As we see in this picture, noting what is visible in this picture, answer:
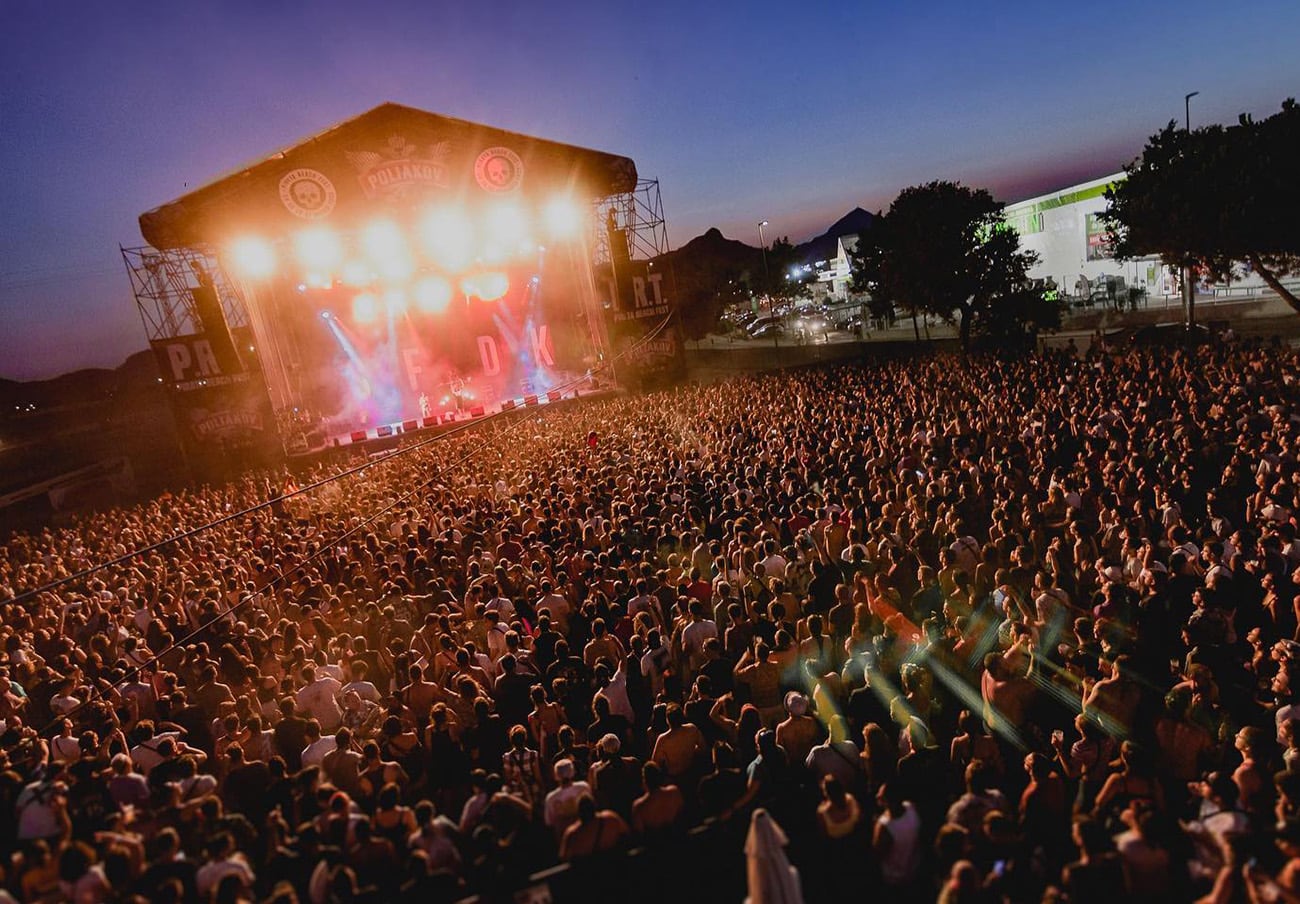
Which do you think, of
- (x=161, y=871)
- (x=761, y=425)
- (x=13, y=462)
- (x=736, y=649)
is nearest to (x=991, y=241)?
(x=761, y=425)

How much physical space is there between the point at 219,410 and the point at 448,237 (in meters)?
9.63

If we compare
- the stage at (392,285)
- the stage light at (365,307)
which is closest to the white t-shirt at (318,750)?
the stage at (392,285)

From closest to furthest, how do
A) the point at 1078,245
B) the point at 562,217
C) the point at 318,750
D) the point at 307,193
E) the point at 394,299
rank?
the point at 318,750 → the point at 307,193 → the point at 394,299 → the point at 562,217 → the point at 1078,245

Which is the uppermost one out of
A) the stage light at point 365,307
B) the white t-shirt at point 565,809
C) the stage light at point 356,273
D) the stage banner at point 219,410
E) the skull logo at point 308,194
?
the skull logo at point 308,194

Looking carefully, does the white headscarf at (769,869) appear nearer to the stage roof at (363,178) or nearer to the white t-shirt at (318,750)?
the white t-shirt at (318,750)

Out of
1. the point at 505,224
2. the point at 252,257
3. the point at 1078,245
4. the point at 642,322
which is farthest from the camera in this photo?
the point at 1078,245

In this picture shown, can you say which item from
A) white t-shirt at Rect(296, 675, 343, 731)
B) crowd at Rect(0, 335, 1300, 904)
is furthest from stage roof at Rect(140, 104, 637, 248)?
white t-shirt at Rect(296, 675, 343, 731)

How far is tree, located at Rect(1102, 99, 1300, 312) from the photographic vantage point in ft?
49.3

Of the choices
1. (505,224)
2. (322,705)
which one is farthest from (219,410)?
(322,705)

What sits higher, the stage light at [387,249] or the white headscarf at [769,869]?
the stage light at [387,249]

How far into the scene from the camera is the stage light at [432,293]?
80.2 ft

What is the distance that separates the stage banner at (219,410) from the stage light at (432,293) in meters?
5.66

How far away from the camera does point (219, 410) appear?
22797mm

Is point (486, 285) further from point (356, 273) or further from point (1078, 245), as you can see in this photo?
point (1078, 245)
